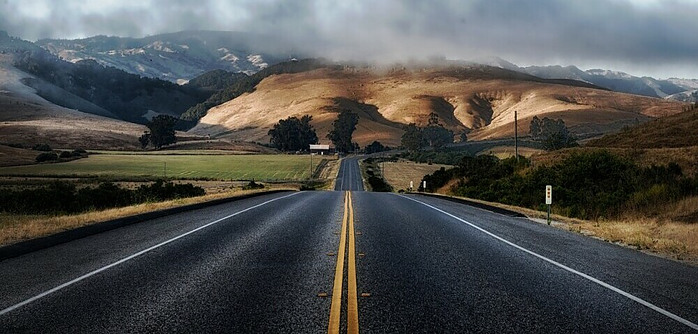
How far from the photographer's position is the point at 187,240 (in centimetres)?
1370

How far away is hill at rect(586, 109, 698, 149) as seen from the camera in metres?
57.1

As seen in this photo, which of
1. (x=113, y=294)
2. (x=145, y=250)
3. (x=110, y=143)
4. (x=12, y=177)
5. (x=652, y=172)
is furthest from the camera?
(x=110, y=143)

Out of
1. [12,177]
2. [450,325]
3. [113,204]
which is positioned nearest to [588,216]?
[450,325]

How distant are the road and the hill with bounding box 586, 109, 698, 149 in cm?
4957

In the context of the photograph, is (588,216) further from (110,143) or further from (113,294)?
(110,143)

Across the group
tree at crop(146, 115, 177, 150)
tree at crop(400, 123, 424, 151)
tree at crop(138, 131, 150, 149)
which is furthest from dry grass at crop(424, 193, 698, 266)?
tree at crop(138, 131, 150, 149)

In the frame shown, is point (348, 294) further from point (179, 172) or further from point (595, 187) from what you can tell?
point (179, 172)

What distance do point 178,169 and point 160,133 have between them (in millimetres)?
84693

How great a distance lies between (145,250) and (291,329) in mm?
6814

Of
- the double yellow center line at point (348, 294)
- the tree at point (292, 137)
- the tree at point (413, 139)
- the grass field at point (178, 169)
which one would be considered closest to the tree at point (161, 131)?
the tree at point (292, 137)

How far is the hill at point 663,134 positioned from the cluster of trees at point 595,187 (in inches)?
788

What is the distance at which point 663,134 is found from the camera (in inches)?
2402

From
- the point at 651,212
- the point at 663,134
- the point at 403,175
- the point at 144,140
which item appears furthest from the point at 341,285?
the point at 144,140

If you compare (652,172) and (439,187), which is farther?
(439,187)
